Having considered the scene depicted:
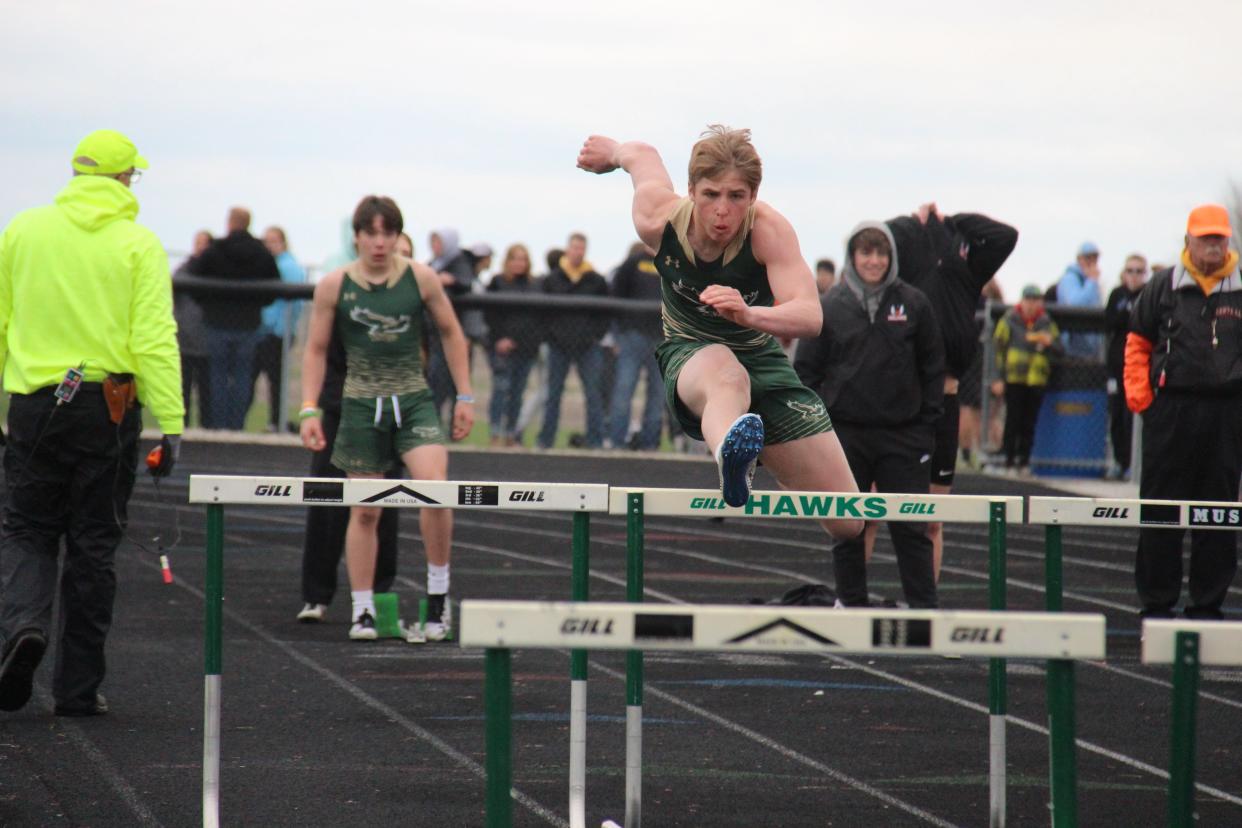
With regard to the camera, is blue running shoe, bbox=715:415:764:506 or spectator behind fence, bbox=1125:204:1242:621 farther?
spectator behind fence, bbox=1125:204:1242:621

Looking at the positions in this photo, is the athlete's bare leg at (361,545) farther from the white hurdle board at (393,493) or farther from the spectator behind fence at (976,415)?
the spectator behind fence at (976,415)

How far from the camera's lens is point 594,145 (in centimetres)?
581

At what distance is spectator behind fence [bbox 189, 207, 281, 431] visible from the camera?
1670 cm

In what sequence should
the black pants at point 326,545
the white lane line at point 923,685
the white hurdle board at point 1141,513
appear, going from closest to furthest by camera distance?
the white hurdle board at point 1141,513
the white lane line at point 923,685
the black pants at point 326,545

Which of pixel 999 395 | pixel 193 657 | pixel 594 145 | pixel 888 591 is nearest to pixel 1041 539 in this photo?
pixel 888 591

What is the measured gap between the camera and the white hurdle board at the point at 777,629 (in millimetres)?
3404

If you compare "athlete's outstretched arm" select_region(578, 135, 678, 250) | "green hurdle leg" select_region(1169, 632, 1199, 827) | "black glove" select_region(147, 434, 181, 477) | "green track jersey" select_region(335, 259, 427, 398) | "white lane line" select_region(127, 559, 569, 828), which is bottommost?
"white lane line" select_region(127, 559, 569, 828)

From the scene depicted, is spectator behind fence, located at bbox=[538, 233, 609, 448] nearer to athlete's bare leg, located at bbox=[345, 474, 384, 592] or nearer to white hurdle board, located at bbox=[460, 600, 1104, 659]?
athlete's bare leg, located at bbox=[345, 474, 384, 592]

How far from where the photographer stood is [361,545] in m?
8.48

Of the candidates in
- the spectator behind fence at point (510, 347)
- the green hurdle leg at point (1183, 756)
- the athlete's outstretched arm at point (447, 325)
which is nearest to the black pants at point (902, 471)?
the athlete's outstretched arm at point (447, 325)

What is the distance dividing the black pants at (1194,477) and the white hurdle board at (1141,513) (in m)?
3.68

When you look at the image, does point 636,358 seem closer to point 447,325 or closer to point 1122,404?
point 1122,404

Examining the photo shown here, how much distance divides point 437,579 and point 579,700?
3424mm

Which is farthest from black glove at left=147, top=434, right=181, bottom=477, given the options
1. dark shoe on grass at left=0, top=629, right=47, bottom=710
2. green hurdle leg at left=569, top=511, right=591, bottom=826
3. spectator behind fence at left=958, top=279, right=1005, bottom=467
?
spectator behind fence at left=958, top=279, right=1005, bottom=467
